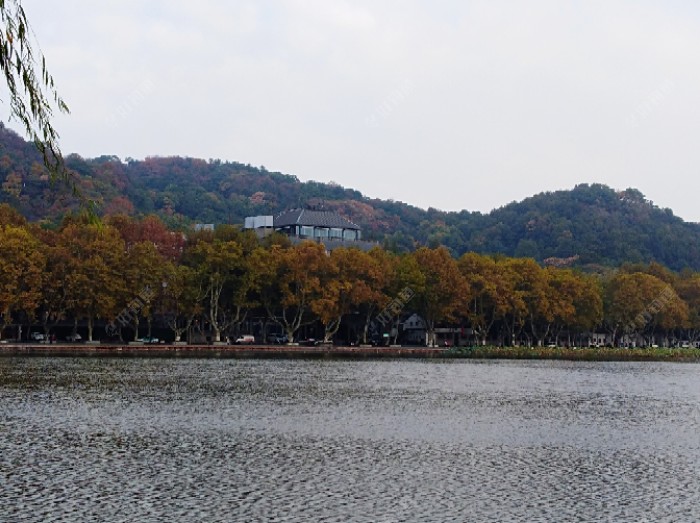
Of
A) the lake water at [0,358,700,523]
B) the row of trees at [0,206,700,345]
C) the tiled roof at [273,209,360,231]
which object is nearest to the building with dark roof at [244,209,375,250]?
the tiled roof at [273,209,360,231]

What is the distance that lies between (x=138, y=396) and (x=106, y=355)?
40.4 meters

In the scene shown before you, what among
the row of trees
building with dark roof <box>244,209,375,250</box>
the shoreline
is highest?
building with dark roof <box>244,209,375,250</box>

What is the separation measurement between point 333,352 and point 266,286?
1208 cm

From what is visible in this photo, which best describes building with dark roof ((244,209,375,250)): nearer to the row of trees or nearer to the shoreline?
the row of trees

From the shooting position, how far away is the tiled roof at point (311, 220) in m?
158

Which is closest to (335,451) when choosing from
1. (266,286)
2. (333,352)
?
(266,286)

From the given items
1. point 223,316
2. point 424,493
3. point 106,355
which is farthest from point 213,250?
point 424,493

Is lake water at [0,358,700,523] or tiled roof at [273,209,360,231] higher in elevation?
tiled roof at [273,209,360,231]

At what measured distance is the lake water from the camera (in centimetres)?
2367

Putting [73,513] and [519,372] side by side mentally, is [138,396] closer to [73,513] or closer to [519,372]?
[73,513]

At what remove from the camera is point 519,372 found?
264 feet

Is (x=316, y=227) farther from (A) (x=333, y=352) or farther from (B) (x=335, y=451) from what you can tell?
(B) (x=335, y=451)

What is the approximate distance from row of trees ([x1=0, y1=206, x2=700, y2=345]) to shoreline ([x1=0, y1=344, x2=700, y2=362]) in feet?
14.3

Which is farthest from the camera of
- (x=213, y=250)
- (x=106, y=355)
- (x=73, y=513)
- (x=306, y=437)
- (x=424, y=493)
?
(x=213, y=250)
